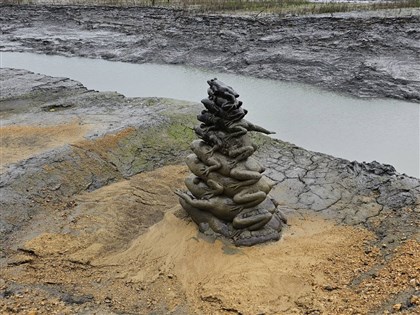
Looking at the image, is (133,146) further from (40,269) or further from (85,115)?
(40,269)

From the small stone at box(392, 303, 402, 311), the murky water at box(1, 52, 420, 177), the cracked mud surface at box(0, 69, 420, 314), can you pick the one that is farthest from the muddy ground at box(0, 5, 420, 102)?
the small stone at box(392, 303, 402, 311)

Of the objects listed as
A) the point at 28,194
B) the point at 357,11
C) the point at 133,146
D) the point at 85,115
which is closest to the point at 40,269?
the point at 28,194

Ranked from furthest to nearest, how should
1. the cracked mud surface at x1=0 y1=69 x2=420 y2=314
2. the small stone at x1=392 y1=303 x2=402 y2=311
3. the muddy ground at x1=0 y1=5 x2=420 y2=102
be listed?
the muddy ground at x1=0 y1=5 x2=420 y2=102, the cracked mud surface at x1=0 y1=69 x2=420 y2=314, the small stone at x1=392 y1=303 x2=402 y2=311

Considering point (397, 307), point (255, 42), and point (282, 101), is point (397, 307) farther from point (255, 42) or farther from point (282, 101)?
point (255, 42)

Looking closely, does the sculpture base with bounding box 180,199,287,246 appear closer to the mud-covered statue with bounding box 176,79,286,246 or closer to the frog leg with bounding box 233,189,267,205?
the mud-covered statue with bounding box 176,79,286,246

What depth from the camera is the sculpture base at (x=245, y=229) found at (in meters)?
5.29

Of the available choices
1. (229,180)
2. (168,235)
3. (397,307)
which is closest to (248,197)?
(229,180)

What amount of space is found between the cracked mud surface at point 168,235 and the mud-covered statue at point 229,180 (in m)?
0.20

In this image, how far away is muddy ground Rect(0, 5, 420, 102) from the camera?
13469 millimetres

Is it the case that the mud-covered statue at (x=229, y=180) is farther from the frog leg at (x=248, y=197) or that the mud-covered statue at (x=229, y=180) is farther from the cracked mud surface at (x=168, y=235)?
the cracked mud surface at (x=168, y=235)

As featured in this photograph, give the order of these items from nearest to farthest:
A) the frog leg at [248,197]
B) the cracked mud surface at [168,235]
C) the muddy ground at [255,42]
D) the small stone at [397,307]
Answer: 1. the small stone at [397,307]
2. the cracked mud surface at [168,235]
3. the frog leg at [248,197]
4. the muddy ground at [255,42]

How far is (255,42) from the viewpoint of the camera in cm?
1648

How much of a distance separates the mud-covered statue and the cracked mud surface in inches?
7.8

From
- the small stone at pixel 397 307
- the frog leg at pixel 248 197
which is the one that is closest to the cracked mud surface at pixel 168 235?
the small stone at pixel 397 307
